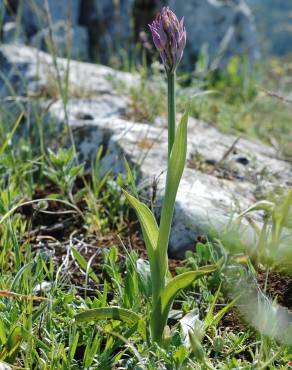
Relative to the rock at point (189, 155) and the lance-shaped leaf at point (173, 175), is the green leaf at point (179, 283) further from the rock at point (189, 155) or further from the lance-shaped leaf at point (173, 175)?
the rock at point (189, 155)

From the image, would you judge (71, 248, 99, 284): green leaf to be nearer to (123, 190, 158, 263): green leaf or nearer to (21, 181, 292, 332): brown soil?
(21, 181, 292, 332): brown soil

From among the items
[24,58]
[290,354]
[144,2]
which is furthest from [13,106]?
[144,2]

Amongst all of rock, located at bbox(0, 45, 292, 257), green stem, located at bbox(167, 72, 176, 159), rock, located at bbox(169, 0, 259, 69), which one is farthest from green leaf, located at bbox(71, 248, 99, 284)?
rock, located at bbox(169, 0, 259, 69)

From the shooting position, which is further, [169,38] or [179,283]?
[179,283]

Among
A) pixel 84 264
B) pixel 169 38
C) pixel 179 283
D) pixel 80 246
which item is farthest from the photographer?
pixel 80 246

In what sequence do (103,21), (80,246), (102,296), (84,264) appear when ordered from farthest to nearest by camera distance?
(103,21), (80,246), (84,264), (102,296)

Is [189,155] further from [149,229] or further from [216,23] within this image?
[216,23]

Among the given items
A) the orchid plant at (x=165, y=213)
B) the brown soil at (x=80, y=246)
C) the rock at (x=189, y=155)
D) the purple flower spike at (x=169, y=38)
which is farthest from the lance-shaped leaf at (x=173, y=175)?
the rock at (x=189, y=155)

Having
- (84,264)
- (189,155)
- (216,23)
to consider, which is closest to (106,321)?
(84,264)

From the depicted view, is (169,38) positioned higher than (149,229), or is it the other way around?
(169,38)
